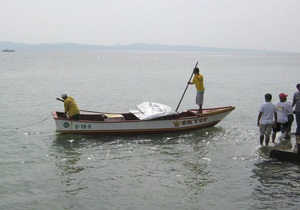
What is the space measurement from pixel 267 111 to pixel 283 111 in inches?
36.0

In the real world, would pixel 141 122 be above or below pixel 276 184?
above

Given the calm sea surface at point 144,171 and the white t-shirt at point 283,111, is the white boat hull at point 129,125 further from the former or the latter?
the white t-shirt at point 283,111

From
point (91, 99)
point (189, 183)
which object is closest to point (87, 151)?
point (189, 183)

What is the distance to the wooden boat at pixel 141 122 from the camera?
1654cm

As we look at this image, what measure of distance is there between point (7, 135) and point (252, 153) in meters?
11.6

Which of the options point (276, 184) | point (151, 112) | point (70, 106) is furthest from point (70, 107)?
point (276, 184)

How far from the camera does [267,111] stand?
12602mm

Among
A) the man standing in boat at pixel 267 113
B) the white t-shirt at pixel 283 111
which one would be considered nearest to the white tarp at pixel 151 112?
the man standing in boat at pixel 267 113

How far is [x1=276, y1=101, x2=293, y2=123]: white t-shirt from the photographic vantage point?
42.9 ft

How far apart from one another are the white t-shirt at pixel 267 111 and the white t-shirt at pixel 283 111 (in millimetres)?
637

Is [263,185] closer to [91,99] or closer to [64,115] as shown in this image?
[64,115]

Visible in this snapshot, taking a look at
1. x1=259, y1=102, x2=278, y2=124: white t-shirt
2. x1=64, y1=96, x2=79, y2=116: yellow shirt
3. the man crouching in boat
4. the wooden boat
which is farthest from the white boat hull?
x1=259, y1=102, x2=278, y2=124: white t-shirt

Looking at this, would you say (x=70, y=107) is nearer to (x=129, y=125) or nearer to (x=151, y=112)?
(x=129, y=125)

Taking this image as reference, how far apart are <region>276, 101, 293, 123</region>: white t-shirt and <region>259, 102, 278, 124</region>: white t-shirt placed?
0.64m
